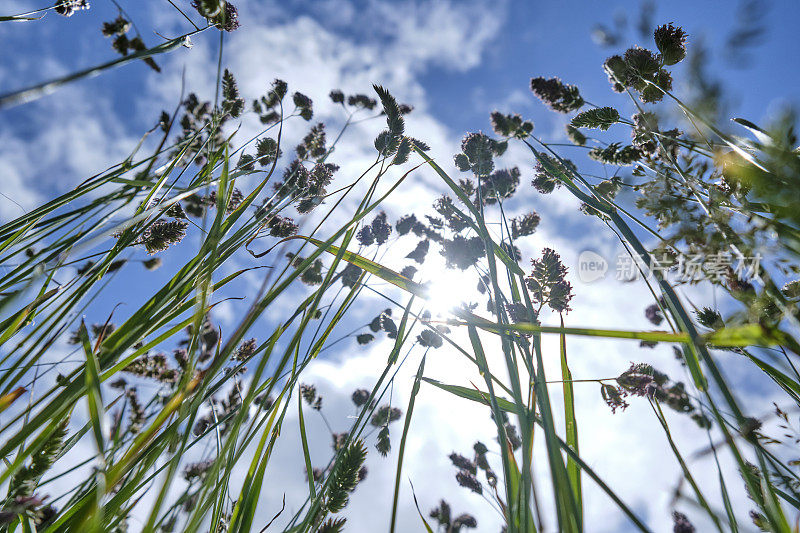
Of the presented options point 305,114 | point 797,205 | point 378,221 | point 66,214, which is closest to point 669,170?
point 797,205

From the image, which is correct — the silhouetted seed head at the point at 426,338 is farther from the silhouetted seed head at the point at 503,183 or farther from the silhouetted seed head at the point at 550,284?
the silhouetted seed head at the point at 550,284

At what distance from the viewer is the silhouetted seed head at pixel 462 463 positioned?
2.39 m

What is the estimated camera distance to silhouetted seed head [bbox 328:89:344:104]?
2.32 meters

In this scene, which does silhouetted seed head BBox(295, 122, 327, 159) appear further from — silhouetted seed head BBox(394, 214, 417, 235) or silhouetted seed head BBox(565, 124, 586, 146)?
silhouetted seed head BBox(565, 124, 586, 146)

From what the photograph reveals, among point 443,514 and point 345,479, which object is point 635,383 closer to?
point 345,479

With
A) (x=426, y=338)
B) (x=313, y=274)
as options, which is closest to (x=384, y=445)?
(x=426, y=338)

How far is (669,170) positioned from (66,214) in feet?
3.43

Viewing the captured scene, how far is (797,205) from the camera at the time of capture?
1.03ft

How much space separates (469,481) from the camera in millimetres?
2307

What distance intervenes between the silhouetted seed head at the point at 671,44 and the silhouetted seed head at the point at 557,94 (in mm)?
342

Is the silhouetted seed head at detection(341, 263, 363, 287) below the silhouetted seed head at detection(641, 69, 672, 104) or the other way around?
below

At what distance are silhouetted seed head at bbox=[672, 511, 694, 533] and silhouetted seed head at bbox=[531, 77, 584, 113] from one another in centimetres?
171

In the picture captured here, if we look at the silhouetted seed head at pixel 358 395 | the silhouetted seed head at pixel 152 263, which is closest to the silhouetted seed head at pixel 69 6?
the silhouetted seed head at pixel 152 263

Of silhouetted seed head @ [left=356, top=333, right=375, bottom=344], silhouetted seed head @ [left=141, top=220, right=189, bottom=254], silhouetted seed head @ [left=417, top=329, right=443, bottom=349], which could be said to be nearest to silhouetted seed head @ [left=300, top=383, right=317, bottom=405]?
silhouetted seed head @ [left=356, top=333, right=375, bottom=344]
